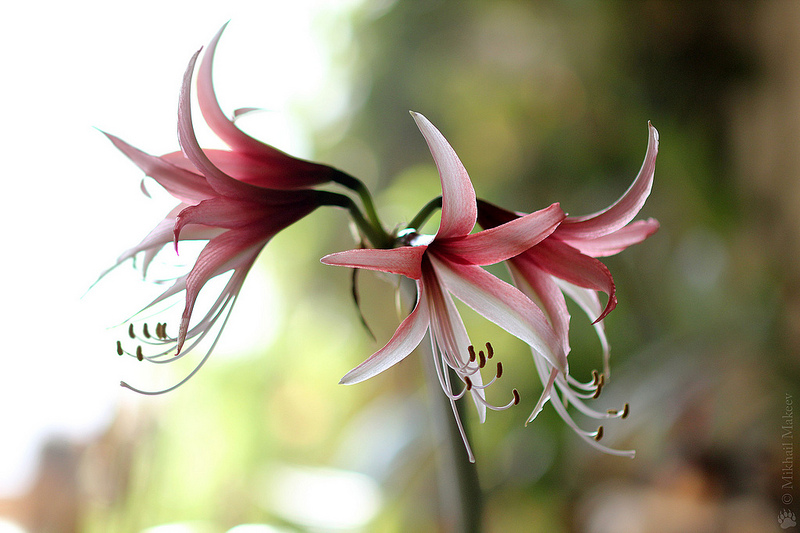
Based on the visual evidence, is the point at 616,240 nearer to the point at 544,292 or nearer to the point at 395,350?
the point at 544,292

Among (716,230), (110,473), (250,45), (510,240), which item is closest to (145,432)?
(110,473)

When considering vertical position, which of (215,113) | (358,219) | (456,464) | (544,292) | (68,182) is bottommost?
(456,464)

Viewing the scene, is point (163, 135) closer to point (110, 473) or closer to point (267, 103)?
point (267, 103)

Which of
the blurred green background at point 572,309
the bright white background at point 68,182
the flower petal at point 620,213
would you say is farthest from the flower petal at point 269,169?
the bright white background at point 68,182

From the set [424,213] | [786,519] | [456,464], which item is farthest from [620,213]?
[786,519]

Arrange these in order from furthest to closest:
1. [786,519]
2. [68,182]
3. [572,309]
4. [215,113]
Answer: [572,309]
[68,182]
[786,519]
[215,113]

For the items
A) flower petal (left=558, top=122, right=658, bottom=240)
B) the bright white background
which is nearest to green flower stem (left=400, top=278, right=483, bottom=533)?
flower petal (left=558, top=122, right=658, bottom=240)

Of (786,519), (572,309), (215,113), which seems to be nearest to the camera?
(215,113)

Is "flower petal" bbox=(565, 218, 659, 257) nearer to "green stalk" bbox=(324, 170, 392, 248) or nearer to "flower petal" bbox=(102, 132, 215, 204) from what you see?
"green stalk" bbox=(324, 170, 392, 248)
